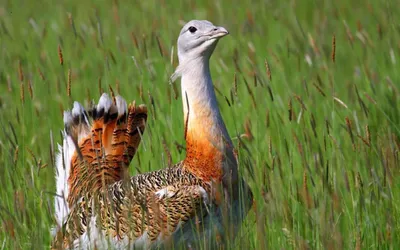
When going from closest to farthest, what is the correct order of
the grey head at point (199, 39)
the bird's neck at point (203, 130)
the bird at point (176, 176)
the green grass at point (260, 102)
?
1. the green grass at point (260, 102)
2. the bird at point (176, 176)
3. the bird's neck at point (203, 130)
4. the grey head at point (199, 39)

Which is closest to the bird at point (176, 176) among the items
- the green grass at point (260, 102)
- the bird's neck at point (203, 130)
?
the bird's neck at point (203, 130)

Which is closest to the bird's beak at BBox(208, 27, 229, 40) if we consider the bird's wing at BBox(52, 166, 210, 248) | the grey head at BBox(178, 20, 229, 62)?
the grey head at BBox(178, 20, 229, 62)

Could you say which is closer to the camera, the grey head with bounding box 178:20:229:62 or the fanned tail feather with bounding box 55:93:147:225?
the grey head with bounding box 178:20:229:62

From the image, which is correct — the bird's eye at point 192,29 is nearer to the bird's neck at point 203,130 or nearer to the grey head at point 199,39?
the grey head at point 199,39

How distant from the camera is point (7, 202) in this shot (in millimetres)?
3705

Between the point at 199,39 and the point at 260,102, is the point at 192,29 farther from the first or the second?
the point at 260,102

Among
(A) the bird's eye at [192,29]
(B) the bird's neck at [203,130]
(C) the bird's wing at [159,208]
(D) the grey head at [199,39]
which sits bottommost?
(C) the bird's wing at [159,208]

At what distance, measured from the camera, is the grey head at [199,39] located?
3.58 meters

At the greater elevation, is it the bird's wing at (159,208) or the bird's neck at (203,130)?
the bird's neck at (203,130)

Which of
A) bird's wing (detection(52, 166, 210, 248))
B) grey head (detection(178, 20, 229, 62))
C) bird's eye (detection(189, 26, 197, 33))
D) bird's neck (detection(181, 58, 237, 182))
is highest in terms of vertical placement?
bird's eye (detection(189, 26, 197, 33))

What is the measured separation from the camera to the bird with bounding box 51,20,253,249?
326 cm

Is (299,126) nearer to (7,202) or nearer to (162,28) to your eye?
(7,202)

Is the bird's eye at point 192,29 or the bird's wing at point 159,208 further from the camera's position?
the bird's eye at point 192,29

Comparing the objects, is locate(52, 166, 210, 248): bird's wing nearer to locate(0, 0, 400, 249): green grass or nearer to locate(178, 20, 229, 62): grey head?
locate(0, 0, 400, 249): green grass
